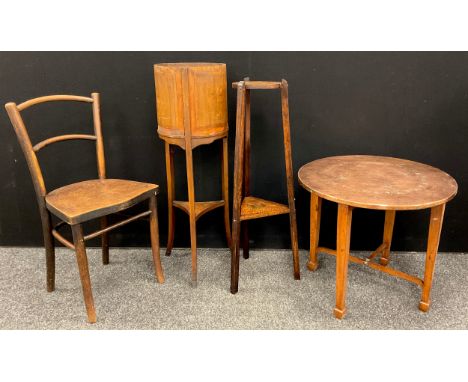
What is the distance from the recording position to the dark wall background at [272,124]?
8.45ft

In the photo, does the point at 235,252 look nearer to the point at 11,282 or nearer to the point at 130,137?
the point at 130,137

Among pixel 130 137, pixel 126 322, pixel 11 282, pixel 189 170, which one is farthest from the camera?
pixel 130 137

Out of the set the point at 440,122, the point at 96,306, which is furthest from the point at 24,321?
the point at 440,122

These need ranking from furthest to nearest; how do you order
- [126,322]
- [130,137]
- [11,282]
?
[130,137]
[11,282]
[126,322]

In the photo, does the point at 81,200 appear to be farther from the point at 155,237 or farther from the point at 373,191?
the point at 373,191

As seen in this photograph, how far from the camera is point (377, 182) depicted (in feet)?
7.06

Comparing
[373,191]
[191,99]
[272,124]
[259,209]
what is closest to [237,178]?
[259,209]

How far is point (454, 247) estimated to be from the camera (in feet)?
9.46

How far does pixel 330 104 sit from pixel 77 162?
1664mm

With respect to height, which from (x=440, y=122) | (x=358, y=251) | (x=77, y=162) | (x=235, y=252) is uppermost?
(x=440, y=122)

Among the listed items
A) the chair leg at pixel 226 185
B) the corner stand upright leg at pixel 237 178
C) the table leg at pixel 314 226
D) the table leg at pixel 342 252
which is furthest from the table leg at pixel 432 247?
the chair leg at pixel 226 185

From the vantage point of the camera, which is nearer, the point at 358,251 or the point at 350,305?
the point at 350,305

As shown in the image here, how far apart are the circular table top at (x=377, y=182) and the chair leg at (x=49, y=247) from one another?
136cm

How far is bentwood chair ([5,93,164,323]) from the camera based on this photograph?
2109 mm
